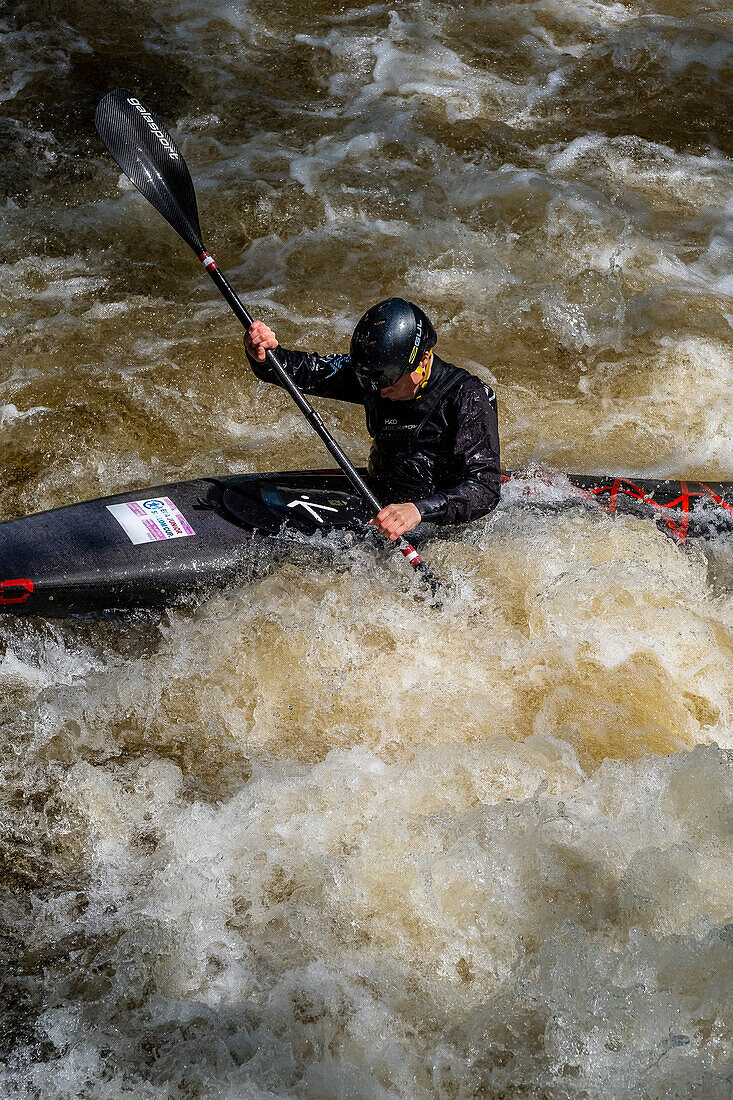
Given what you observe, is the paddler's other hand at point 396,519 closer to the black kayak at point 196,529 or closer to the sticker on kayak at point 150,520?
the black kayak at point 196,529

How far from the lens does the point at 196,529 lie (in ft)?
12.9

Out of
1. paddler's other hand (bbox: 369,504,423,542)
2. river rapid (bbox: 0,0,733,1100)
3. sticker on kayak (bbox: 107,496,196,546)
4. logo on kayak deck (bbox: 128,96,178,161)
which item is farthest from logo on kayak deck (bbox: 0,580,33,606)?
logo on kayak deck (bbox: 128,96,178,161)

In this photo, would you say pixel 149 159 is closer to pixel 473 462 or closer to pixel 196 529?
pixel 196 529

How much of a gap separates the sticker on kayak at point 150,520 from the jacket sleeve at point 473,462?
105 centimetres

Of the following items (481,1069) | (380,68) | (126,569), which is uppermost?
(380,68)

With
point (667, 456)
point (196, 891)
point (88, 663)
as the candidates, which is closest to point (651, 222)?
point (667, 456)

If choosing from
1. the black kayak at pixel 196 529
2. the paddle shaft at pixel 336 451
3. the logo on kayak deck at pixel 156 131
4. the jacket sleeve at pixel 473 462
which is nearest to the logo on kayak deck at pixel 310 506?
the black kayak at pixel 196 529

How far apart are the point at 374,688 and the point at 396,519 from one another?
0.69 m

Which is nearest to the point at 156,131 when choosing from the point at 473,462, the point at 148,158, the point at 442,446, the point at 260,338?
the point at 148,158

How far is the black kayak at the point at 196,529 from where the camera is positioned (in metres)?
3.71

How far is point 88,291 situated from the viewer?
6.08 meters

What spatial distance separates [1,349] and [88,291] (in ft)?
2.50

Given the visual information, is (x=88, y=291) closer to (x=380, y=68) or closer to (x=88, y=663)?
(x=88, y=663)

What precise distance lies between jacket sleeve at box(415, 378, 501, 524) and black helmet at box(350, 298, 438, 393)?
30 centimetres
